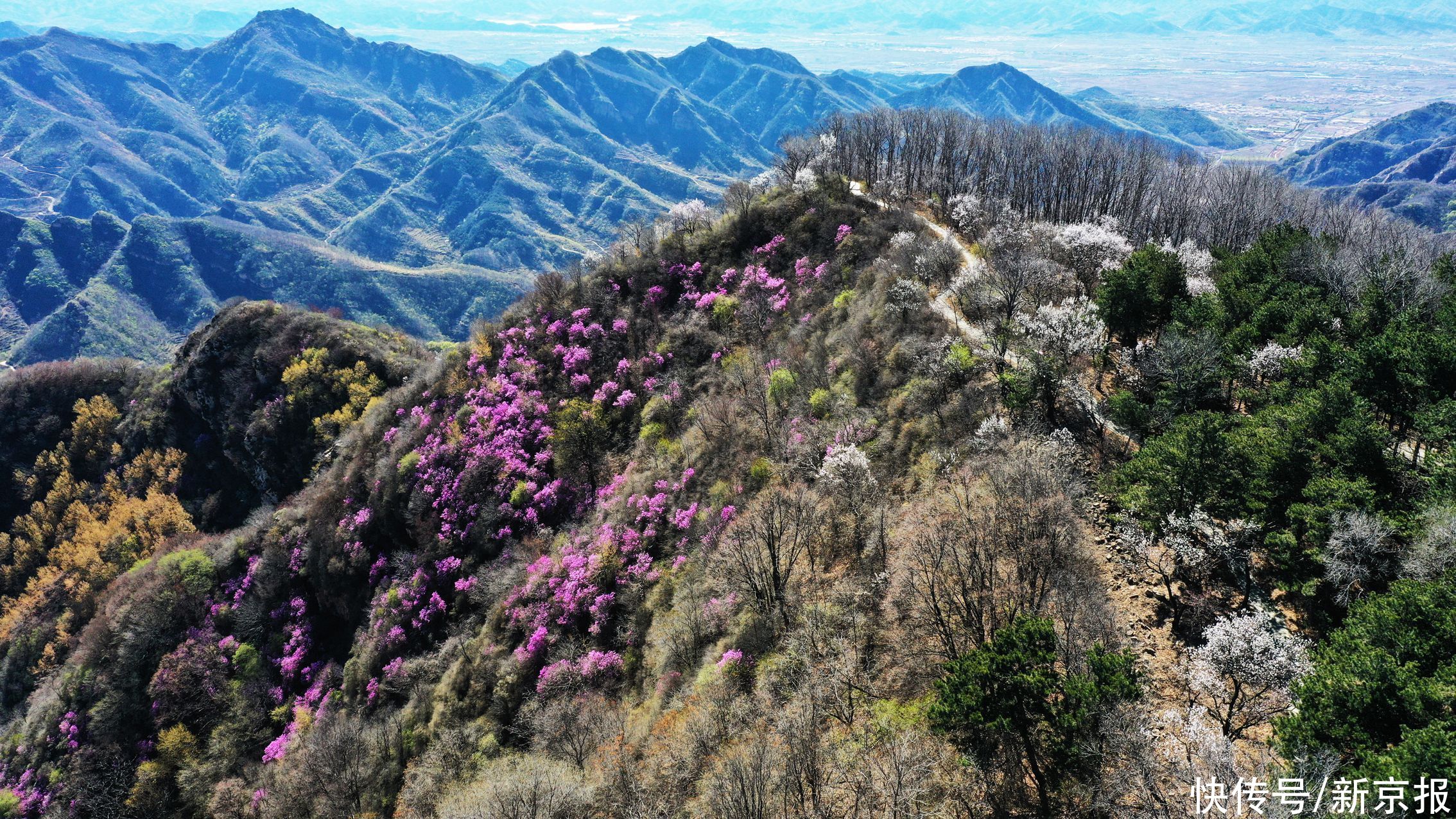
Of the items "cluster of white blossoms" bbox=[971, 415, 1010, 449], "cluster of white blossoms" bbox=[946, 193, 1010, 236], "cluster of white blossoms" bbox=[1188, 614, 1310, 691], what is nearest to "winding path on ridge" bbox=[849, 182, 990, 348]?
"cluster of white blossoms" bbox=[946, 193, 1010, 236]

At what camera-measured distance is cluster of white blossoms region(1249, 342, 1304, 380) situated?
43.8 metres

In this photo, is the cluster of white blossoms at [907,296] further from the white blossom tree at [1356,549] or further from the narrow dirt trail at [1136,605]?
the white blossom tree at [1356,549]

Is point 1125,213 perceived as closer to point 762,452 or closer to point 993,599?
point 762,452

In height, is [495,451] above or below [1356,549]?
below

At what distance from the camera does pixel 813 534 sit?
157ft

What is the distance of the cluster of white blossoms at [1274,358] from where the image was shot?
4375 centimetres

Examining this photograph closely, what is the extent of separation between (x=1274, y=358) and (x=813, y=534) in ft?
115

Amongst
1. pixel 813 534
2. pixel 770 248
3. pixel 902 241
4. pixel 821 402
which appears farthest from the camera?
pixel 770 248

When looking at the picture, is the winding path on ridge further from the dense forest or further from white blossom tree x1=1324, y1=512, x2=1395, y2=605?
white blossom tree x1=1324, y1=512, x2=1395, y2=605

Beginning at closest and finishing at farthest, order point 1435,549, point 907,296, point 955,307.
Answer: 1. point 1435,549
2. point 907,296
3. point 955,307

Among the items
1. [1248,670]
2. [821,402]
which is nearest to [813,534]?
[821,402]

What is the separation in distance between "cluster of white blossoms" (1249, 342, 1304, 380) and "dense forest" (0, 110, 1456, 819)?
18.3 inches

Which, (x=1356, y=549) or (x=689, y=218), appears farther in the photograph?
(x=689, y=218)

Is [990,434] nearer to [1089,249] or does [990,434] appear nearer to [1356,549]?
[1356,549]
